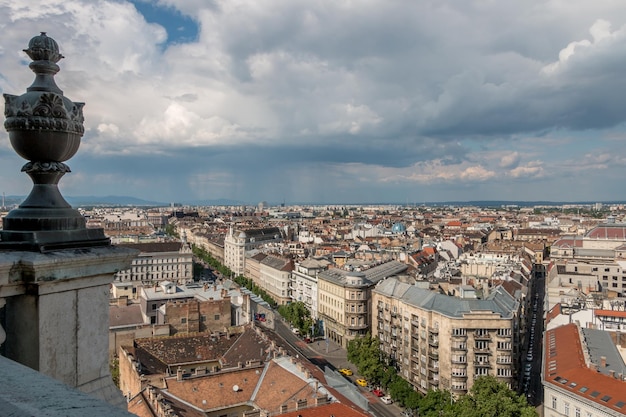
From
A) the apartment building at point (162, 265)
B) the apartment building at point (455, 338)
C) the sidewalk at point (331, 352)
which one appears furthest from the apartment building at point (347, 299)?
the apartment building at point (162, 265)

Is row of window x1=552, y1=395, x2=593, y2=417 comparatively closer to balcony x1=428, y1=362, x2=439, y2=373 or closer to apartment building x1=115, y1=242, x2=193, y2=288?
balcony x1=428, y1=362, x2=439, y2=373

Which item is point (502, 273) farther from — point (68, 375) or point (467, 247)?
point (68, 375)

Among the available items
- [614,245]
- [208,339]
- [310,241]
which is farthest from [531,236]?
[208,339]

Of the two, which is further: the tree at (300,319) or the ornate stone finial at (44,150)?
the tree at (300,319)

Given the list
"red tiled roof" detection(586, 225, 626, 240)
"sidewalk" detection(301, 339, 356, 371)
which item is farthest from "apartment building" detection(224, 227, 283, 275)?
"red tiled roof" detection(586, 225, 626, 240)

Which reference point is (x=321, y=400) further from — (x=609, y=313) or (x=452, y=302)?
(x=609, y=313)

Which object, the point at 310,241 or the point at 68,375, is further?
the point at 310,241

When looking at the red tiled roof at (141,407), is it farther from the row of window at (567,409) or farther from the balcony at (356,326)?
the balcony at (356,326)

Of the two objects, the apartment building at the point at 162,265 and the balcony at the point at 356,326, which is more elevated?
the apartment building at the point at 162,265

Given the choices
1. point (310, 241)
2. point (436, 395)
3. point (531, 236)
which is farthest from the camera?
point (531, 236)
